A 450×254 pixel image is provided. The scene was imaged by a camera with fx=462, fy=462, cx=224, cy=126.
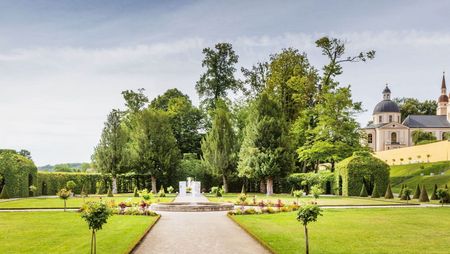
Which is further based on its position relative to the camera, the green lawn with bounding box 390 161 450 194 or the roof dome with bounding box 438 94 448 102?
the roof dome with bounding box 438 94 448 102

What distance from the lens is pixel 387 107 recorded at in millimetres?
98812

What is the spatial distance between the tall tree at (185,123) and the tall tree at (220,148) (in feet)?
28.2

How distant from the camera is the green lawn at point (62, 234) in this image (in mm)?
12713

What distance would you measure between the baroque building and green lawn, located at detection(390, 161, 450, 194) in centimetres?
3542

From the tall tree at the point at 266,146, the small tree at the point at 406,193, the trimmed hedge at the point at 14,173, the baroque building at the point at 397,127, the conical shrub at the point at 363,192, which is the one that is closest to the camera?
the small tree at the point at 406,193

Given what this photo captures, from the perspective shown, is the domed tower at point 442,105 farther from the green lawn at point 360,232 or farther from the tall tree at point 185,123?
the green lawn at point 360,232

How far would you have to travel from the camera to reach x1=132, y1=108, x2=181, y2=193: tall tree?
4759 centimetres

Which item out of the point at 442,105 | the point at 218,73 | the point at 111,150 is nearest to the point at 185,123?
the point at 218,73

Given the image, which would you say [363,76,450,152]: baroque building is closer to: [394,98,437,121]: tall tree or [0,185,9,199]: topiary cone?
[394,98,437,121]: tall tree

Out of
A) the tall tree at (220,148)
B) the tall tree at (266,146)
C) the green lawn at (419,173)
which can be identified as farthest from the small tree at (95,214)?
the green lawn at (419,173)

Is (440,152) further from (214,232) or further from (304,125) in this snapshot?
(214,232)

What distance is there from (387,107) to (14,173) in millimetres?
79777

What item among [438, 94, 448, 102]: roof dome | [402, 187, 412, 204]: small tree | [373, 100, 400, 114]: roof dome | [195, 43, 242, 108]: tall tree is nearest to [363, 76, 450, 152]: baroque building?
[373, 100, 400, 114]: roof dome

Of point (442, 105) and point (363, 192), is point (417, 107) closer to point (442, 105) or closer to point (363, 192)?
point (442, 105)
